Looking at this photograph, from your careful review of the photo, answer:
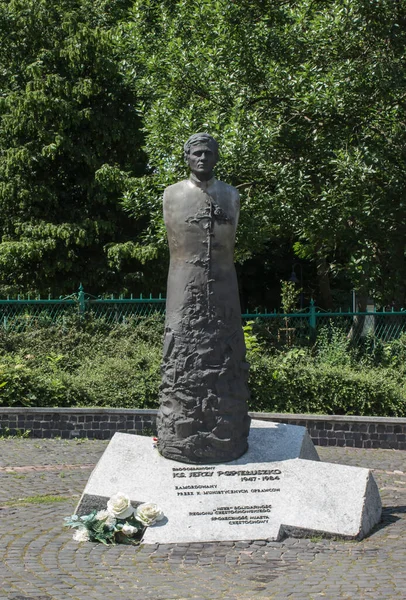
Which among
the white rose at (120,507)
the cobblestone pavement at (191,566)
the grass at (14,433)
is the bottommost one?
the cobblestone pavement at (191,566)

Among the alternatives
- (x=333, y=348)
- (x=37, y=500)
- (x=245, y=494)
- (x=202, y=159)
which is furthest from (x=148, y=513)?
→ (x=333, y=348)

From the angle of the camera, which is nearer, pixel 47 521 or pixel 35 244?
pixel 47 521

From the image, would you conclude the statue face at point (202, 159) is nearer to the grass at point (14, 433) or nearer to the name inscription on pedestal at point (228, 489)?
the name inscription on pedestal at point (228, 489)

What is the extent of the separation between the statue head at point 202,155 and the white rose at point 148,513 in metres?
3.06

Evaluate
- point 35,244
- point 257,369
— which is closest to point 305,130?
point 257,369

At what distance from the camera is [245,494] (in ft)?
25.6

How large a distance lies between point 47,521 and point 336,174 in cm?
920

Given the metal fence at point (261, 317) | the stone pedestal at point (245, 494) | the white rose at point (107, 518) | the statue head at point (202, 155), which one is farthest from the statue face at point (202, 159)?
the metal fence at point (261, 317)

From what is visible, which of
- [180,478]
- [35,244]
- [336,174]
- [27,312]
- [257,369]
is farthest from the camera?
[35,244]

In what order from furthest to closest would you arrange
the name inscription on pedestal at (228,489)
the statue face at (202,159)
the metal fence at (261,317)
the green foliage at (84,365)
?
the metal fence at (261,317)
the green foliage at (84,365)
the statue face at (202,159)
the name inscription on pedestal at (228,489)

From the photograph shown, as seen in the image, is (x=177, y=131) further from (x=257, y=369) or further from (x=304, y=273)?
(x=304, y=273)

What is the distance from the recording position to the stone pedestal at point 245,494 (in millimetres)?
7508

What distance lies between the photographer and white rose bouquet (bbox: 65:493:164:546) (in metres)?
7.44

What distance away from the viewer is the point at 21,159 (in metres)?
21.2
